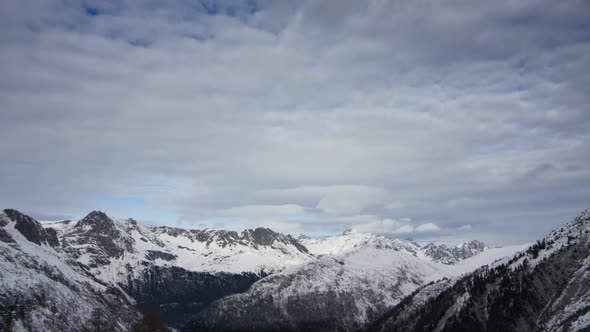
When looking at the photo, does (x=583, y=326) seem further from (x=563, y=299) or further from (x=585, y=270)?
(x=585, y=270)

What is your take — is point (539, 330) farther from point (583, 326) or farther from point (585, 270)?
point (583, 326)

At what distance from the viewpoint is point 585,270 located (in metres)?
178

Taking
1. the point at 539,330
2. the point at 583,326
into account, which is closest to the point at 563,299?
the point at 539,330

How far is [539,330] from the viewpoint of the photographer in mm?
166625

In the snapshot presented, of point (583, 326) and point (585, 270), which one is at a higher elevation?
point (585, 270)

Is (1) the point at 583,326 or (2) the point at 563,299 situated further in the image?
(2) the point at 563,299

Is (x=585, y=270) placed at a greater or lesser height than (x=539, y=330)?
greater

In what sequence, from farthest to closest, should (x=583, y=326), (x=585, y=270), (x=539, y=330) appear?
(x=585, y=270)
(x=539, y=330)
(x=583, y=326)

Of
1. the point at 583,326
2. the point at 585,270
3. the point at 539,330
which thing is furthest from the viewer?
the point at 585,270

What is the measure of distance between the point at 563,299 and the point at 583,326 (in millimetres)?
43873

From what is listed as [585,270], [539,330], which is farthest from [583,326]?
[585,270]

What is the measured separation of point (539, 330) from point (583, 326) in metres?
39.2

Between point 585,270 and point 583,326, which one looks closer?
point 583,326

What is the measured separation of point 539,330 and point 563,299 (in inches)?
528
